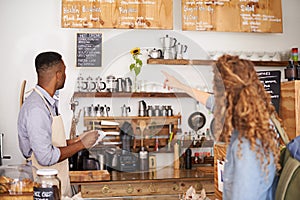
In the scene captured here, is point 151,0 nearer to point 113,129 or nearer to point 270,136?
point 113,129

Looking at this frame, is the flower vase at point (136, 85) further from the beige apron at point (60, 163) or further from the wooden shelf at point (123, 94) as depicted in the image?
the beige apron at point (60, 163)

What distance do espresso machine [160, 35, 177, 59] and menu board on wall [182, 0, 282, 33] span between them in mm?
173

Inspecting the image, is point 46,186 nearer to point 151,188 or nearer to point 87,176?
point 87,176

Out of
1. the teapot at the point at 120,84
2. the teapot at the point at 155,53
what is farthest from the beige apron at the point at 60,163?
A: the teapot at the point at 155,53

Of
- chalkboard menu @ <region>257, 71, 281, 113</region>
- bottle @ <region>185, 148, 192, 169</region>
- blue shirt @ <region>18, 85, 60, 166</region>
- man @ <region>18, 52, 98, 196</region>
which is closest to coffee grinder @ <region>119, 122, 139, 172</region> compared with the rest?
bottle @ <region>185, 148, 192, 169</region>

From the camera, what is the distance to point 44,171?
157 cm

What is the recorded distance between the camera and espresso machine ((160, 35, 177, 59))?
380 centimetres

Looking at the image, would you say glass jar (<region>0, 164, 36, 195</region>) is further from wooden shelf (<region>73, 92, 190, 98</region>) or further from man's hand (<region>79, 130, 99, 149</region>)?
wooden shelf (<region>73, 92, 190, 98</region>)

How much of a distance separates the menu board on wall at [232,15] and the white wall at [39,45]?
0.20 meters

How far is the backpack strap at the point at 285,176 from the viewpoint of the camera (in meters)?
1.32

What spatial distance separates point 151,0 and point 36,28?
3.25ft

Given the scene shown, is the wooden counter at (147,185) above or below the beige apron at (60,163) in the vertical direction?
below

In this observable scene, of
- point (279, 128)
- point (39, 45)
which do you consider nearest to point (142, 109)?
point (39, 45)

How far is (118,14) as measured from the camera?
363 cm
